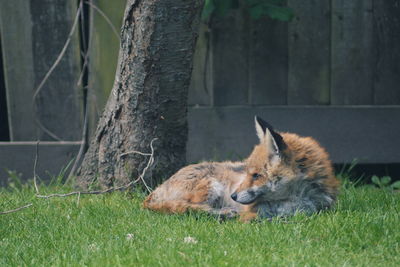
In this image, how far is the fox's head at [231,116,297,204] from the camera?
4449 millimetres

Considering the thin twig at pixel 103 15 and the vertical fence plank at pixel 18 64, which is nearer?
the thin twig at pixel 103 15

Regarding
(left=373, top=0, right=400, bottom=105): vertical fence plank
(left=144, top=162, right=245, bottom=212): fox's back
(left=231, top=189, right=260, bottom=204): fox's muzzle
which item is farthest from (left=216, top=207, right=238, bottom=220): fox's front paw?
(left=373, top=0, right=400, bottom=105): vertical fence plank

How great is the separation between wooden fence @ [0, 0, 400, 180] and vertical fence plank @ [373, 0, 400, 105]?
1 centimetres

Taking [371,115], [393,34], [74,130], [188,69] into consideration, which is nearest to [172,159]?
[188,69]

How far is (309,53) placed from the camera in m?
6.22

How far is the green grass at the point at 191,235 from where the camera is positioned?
3516 millimetres

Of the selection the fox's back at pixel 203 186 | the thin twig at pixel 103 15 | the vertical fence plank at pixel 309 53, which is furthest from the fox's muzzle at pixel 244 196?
the thin twig at pixel 103 15

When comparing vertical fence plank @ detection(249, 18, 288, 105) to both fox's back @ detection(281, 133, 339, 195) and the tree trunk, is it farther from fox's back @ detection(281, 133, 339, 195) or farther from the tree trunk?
fox's back @ detection(281, 133, 339, 195)

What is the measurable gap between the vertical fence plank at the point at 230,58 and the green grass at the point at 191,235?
6.12 ft

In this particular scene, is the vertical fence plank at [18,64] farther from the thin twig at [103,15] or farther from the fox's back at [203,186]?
the fox's back at [203,186]

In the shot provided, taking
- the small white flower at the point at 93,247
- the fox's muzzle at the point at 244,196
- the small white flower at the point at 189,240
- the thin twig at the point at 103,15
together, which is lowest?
the small white flower at the point at 93,247

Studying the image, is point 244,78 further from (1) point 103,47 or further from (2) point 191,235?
(2) point 191,235

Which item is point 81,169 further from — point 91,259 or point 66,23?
point 91,259

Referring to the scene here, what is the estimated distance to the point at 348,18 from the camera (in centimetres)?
616
